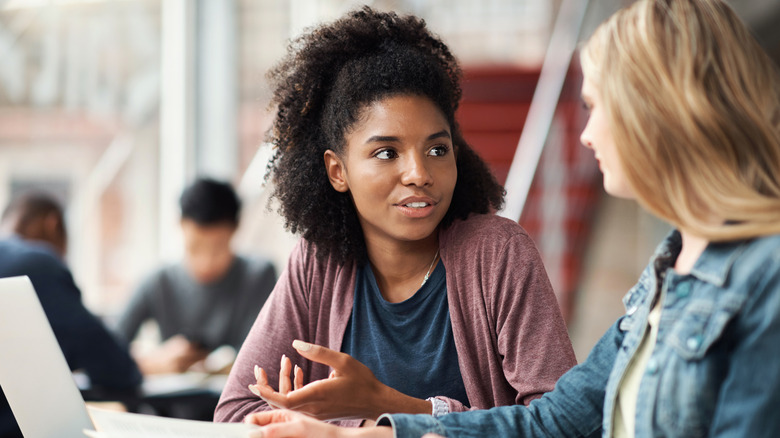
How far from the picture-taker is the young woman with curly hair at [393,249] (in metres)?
1.35

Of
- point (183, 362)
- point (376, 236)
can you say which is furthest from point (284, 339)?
point (183, 362)

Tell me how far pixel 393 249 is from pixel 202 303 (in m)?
1.90

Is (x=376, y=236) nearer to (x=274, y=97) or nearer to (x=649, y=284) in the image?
(x=274, y=97)

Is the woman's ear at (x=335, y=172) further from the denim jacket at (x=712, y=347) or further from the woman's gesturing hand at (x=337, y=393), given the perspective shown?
the denim jacket at (x=712, y=347)

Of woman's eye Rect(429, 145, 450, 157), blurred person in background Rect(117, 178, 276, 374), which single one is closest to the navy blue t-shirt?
woman's eye Rect(429, 145, 450, 157)

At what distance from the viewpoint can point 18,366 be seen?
113 cm

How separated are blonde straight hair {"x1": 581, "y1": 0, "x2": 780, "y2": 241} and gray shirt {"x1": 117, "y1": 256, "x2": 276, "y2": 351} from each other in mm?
2484

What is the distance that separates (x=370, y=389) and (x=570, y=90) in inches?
158

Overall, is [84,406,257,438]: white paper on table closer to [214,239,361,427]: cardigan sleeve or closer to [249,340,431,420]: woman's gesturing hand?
[249,340,431,420]: woman's gesturing hand

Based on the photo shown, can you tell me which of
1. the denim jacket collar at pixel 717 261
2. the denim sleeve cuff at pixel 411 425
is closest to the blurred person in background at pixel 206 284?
the denim sleeve cuff at pixel 411 425

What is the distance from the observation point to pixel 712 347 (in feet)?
2.80

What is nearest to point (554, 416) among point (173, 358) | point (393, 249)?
point (393, 249)

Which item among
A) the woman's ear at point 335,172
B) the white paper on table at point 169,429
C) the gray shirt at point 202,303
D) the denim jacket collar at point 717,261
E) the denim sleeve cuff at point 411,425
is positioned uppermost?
the woman's ear at point 335,172

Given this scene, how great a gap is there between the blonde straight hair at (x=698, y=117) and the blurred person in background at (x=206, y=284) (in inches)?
94.8
